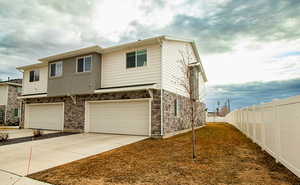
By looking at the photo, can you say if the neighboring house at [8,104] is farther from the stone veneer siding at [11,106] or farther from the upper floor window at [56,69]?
the upper floor window at [56,69]

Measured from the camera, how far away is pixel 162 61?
10.4 meters

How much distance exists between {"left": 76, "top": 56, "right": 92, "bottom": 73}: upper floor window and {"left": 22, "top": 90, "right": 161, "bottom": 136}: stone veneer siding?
6.68ft

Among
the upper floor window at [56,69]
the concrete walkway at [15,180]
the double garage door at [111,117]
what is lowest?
the concrete walkway at [15,180]

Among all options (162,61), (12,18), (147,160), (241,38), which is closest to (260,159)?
(147,160)

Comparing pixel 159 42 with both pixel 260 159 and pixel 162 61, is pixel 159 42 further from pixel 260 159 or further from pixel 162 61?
pixel 260 159

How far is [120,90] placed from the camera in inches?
414

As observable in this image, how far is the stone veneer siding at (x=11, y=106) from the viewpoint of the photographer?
76.8 ft

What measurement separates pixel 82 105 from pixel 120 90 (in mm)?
4413

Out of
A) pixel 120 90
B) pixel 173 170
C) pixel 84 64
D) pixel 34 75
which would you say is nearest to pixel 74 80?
pixel 84 64

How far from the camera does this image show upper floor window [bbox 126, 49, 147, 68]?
438 inches

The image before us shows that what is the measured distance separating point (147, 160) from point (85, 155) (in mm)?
2509

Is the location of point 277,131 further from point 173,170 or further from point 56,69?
point 56,69

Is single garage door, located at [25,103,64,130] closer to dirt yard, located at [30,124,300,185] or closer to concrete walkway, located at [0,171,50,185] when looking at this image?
dirt yard, located at [30,124,300,185]

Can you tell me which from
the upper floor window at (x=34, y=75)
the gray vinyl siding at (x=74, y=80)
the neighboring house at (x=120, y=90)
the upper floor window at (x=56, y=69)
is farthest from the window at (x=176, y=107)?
the upper floor window at (x=34, y=75)
